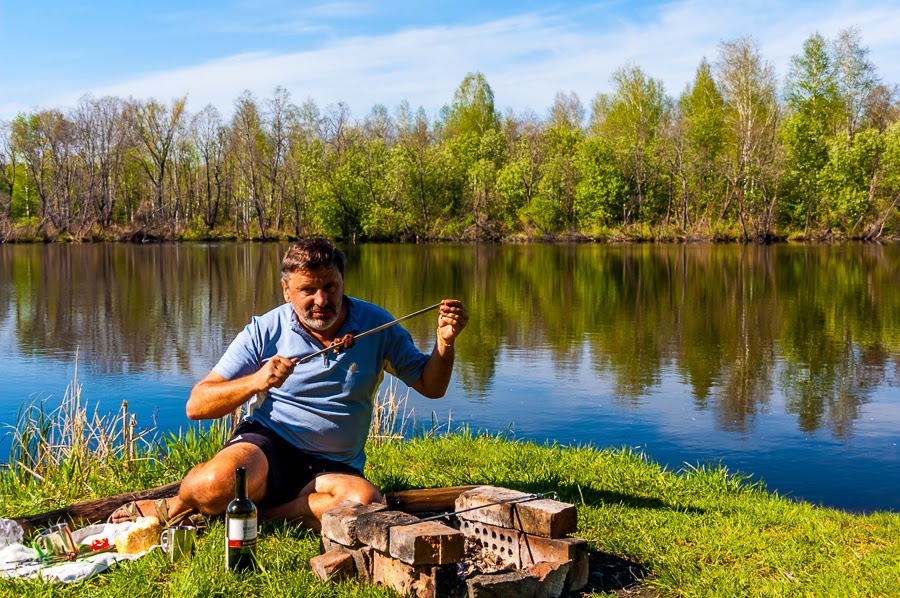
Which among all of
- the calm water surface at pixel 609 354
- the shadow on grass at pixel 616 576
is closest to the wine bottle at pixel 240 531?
the shadow on grass at pixel 616 576

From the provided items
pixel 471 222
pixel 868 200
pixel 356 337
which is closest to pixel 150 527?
pixel 356 337

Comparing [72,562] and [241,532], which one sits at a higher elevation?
[241,532]

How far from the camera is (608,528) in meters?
5.52

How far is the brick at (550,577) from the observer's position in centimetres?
432

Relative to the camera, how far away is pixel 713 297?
25.5 m

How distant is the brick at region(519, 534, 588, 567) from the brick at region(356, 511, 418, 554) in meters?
0.68

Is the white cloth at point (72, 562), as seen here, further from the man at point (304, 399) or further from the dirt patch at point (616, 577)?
the dirt patch at point (616, 577)

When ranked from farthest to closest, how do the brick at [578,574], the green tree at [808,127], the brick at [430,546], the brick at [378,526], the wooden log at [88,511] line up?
1. the green tree at [808,127]
2. the wooden log at [88,511]
3. the brick at [578,574]
4. the brick at [378,526]
5. the brick at [430,546]

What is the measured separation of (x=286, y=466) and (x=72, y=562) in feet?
4.01

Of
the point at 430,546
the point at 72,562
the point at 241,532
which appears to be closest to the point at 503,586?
the point at 430,546

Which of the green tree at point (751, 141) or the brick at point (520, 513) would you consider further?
the green tree at point (751, 141)

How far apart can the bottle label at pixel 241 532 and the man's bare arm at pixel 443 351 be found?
1268 millimetres

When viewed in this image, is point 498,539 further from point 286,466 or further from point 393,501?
point 286,466

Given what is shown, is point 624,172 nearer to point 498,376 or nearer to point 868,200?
point 868,200
